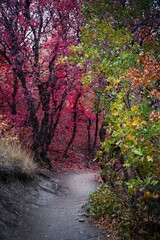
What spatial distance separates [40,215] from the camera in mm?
7082

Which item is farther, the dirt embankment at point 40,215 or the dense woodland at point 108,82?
the dirt embankment at point 40,215

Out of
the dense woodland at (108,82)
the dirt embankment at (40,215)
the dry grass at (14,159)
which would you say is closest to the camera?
the dense woodland at (108,82)

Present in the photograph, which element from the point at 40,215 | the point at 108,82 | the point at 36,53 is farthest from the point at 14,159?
the point at 36,53

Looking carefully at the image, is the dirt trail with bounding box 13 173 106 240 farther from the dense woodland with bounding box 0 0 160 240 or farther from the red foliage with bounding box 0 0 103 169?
the red foliage with bounding box 0 0 103 169

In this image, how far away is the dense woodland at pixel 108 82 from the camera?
13.2ft

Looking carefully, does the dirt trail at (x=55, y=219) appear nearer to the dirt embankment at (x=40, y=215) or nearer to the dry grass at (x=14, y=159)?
the dirt embankment at (x=40, y=215)

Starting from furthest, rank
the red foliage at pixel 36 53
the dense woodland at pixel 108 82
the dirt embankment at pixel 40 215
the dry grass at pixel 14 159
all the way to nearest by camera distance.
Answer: the red foliage at pixel 36 53
the dry grass at pixel 14 159
the dirt embankment at pixel 40 215
the dense woodland at pixel 108 82

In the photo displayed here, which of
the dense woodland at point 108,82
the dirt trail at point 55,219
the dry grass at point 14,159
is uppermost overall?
the dense woodland at point 108,82

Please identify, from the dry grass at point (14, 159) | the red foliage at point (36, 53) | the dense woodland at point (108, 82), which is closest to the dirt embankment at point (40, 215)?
the dry grass at point (14, 159)

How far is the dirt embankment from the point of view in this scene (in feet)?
18.9

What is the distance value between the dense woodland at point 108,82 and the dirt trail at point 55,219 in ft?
1.89

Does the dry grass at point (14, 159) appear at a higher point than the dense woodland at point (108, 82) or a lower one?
lower

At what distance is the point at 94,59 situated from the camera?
19.1 feet

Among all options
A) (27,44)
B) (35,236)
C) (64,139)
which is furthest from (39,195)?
(64,139)
